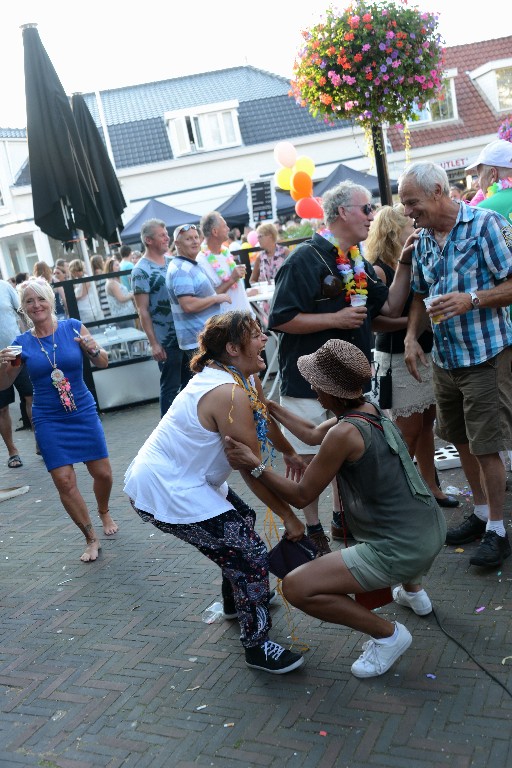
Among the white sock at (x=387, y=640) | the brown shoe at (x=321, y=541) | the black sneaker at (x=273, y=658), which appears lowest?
the black sneaker at (x=273, y=658)

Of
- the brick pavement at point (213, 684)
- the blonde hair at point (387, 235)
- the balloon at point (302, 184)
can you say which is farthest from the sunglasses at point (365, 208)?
the balloon at point (302, 184)

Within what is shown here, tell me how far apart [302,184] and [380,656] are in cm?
987

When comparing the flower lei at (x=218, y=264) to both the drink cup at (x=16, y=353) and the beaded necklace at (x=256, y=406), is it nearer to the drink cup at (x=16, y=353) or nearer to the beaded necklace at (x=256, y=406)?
the drink cup at (x=16, y=353)

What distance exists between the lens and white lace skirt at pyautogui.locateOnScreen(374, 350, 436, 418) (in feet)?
16.4

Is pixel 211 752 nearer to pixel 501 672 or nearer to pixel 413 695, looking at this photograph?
pixel 413 695

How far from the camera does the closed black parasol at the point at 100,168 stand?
10.9 metres

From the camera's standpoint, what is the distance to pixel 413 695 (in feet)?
10.7

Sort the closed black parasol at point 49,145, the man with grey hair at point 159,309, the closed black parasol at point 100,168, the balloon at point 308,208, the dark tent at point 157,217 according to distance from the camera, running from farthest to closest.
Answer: the dark tent at point 157,217
the balloon at point 308,208
the closed black parasol at point 100,168
the closed black parasol at point 49,145
the man with grey hair at point 159,309

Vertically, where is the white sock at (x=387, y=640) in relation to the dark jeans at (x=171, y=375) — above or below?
below

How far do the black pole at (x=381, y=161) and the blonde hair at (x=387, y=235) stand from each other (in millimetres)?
3130

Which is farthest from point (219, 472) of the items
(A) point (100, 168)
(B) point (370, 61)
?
(A) point (100, 168)

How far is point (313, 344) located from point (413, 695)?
207cm

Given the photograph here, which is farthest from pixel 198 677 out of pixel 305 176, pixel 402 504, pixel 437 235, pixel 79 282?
pixel 305 176

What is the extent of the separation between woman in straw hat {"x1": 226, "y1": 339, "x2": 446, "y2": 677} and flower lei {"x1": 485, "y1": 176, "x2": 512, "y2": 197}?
88.4 inches
